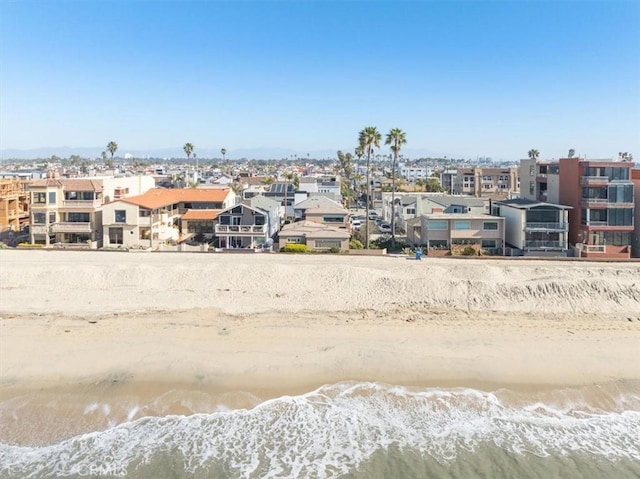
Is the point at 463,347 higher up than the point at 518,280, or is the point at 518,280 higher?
the point at 518,280

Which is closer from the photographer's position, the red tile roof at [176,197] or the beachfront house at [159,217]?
the beachfront house at [159,217]

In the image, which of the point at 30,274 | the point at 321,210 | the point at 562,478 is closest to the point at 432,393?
the point at 562,478

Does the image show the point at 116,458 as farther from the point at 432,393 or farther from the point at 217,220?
the point at 217,220

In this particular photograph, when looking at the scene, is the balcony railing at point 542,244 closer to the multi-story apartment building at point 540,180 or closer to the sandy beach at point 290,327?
the sandy beach at point 290,327

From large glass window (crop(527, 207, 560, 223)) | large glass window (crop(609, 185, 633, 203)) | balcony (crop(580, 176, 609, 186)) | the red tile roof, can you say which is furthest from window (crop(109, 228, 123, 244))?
large glass window (crop(609, 185, 633, 203))

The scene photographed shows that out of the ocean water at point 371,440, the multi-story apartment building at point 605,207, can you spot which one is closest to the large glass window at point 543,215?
the multi-story apartment building at point 605,207

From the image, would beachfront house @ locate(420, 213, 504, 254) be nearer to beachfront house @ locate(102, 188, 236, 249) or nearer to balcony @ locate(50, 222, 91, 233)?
beachfront house @ locate(102, 188, 236, 249)

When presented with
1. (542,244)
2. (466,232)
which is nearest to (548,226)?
(542,244)
